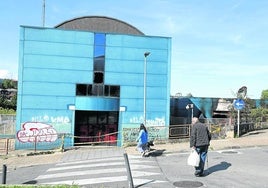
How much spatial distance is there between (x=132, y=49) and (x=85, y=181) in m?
21.1

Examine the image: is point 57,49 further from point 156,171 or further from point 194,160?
point 194,160

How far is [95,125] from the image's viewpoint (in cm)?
3200

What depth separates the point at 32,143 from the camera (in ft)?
97.3

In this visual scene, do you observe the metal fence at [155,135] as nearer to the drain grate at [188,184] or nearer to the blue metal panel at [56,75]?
the blue metal panel at [56,75]

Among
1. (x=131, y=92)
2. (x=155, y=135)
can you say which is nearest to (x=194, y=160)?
(x=155, y=135)

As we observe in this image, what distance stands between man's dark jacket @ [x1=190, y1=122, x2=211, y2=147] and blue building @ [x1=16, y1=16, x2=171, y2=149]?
678 inches

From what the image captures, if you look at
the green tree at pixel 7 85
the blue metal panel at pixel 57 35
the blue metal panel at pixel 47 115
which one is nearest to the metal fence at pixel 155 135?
the blue metal panel at pixel 47 115

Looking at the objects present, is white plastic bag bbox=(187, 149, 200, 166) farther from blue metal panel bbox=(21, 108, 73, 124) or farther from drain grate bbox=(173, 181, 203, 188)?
blue metal panel bbox=(21, 108, 73, 124)

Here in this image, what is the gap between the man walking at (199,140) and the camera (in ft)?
36.0

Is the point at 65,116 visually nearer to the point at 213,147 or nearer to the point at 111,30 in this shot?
the point at 111,30

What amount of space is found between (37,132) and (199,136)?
2047 cm

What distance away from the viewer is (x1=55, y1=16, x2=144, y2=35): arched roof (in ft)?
112

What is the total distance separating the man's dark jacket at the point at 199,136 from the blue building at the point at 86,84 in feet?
56.5

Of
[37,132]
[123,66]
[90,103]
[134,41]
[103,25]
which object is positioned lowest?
[37,132]
